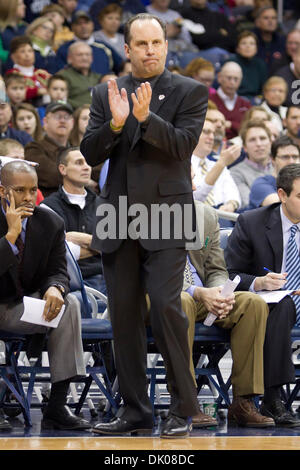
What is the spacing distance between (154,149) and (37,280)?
115 cm

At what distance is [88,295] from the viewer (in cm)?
588

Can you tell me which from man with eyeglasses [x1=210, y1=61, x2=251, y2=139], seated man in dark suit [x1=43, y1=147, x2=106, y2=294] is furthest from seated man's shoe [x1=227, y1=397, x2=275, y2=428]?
man with eyeglasses [x1=210, y1=61, x2=251, y2=139]

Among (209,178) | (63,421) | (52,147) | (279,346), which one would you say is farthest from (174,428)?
(52,147)

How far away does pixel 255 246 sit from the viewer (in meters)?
5.37

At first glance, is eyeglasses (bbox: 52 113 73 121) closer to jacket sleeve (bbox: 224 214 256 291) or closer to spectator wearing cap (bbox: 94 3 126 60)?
jacket sleeve (bbox: 224 214 256 291)

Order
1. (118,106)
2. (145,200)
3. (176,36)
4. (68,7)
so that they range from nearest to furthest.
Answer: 1. (118,106)
2. (145,200)
3. (68,7)
4. (176,36)

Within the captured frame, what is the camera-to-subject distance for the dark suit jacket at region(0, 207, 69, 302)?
481 cm

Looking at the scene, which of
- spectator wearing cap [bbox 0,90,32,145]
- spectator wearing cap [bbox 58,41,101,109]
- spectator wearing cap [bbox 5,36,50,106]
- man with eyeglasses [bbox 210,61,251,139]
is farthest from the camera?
man with eyeglasses [bbox 210,61,251,139]

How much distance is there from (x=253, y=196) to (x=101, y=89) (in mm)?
2957

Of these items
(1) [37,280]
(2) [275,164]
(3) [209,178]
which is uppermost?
(2) [275,164]

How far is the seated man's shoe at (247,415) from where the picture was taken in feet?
15.9

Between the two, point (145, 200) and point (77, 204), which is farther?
point (77, 204)

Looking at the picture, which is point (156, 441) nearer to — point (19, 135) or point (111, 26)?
point (19, 135)

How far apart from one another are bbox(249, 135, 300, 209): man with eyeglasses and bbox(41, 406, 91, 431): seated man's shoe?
274cm
